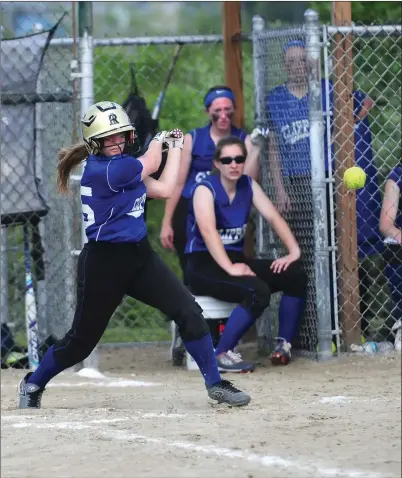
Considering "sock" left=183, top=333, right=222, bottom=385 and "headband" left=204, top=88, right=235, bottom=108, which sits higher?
"headband" left=204, top=88, right=235, bottom=108

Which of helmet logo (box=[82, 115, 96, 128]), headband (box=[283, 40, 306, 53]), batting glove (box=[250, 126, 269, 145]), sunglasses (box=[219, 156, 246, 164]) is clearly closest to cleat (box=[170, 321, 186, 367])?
sunglasses (box=[219, 156, 246, 164])

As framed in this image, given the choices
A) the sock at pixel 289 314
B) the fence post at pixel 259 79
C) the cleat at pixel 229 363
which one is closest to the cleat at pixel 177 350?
Result: the cleat at pixel 229 363

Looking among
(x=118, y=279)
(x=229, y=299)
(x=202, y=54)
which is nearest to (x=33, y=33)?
(x=229, y=299)

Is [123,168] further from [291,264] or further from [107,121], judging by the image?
[291,264]

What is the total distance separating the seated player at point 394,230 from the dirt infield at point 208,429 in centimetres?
93

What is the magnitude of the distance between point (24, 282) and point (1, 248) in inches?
33.3

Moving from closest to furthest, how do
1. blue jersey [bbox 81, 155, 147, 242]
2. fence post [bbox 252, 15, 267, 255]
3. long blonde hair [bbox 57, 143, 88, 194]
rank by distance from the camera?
blue jersey [bbox 81, 155, 147, 242] → long blonde hair [bbox 57, 143, 88, 194] → fence post [bbox 252, 15, 267, 255]

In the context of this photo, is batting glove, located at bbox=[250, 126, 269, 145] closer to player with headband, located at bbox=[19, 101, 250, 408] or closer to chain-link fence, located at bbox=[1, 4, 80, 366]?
chain-link fence, located at bbox=[1, 4, 80, 366]

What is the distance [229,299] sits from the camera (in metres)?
9.12

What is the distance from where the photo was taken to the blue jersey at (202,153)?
9.55 metres

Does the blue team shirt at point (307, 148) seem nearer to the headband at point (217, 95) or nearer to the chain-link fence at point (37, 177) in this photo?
the headband at point (217, 95)

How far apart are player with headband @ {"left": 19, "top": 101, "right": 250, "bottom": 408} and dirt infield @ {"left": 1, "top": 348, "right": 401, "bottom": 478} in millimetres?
396

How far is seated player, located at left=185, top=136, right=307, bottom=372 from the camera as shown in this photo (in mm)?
8992

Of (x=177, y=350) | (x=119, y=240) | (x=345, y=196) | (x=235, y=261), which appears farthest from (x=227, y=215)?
(x=119, y=240)
